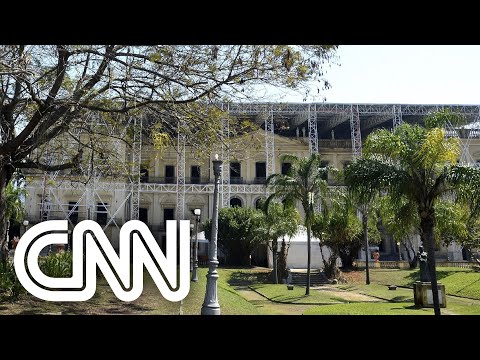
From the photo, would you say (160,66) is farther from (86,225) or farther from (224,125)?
(86,225)

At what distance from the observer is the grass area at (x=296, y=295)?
13.2 m

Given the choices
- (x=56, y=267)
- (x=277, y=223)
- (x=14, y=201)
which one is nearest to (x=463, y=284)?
(x=277, y=223)

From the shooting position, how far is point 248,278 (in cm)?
1869

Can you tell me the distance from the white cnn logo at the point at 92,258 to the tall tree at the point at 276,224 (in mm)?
8838

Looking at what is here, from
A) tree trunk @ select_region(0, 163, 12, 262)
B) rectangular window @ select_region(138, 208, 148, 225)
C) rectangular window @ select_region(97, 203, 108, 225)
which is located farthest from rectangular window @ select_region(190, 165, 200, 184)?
tree trunk @ select_region(0, 163, 12, 262)

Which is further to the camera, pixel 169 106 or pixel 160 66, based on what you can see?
pixel 169 106

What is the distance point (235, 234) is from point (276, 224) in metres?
4.76

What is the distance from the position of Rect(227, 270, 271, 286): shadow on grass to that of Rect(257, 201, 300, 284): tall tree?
2.21ft

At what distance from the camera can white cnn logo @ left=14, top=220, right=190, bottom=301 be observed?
7289mm

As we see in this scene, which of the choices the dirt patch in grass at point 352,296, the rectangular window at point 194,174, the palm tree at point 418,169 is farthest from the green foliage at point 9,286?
the rectangular window at point 194,174

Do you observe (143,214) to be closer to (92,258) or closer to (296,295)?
(296,295)
